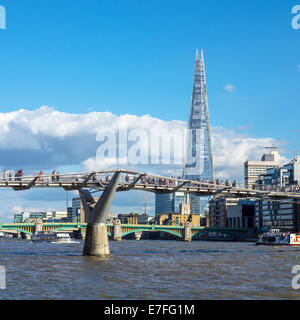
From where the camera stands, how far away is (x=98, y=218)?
239 feet

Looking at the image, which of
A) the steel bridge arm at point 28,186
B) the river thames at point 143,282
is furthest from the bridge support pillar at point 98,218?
the river thames at point 143,282

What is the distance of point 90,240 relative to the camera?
245 feet

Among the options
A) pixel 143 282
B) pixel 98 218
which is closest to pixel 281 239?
pixel 98 218

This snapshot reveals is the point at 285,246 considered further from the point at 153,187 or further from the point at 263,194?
the point at 153,187

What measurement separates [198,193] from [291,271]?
3302 cm

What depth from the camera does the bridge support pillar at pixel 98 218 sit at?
237ft

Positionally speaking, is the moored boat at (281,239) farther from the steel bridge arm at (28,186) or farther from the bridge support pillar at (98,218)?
the steel bridge arm at (28,186)

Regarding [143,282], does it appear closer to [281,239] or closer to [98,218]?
[98,218]

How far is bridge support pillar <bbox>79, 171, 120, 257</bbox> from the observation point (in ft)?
237

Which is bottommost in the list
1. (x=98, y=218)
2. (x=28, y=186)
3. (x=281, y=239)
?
Answer: (x=281, y=239)

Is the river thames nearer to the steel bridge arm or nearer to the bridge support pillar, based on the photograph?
the bridge support pillar

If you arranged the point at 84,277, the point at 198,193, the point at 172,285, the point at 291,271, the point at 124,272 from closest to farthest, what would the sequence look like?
1. the point at 172,285
2. the point at 84,277
3. the point at 124,272
4. the point at 291,271
5. the point at 198,193
